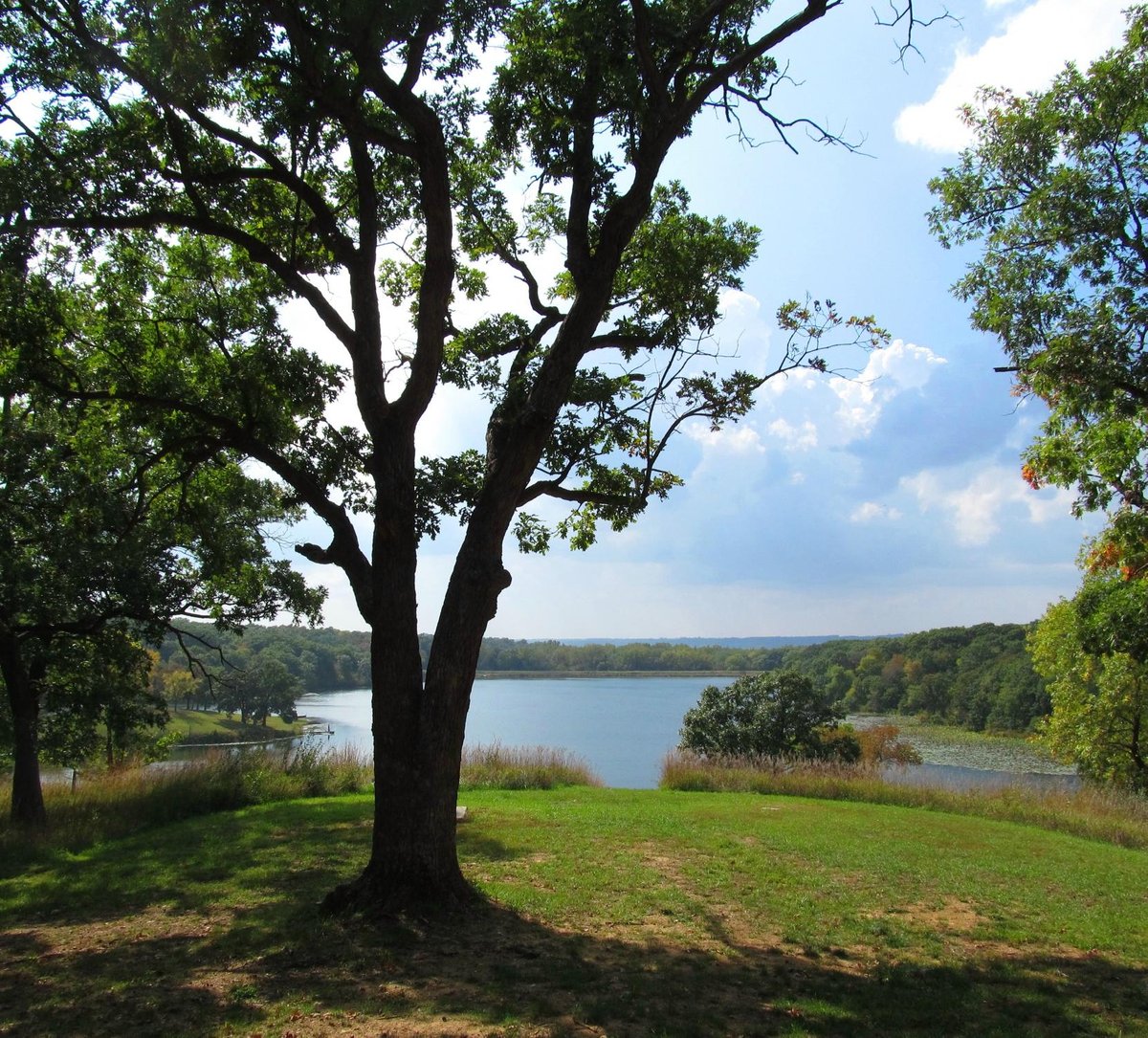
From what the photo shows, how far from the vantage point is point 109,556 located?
32.4 ft

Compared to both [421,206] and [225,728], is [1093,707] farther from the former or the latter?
[225,728]

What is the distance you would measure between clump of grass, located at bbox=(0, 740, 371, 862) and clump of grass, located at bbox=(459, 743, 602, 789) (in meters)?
2.20

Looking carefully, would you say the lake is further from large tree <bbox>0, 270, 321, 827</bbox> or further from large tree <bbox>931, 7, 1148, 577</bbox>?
large tree <bbox>931, 7, 1148, 577</bbox>

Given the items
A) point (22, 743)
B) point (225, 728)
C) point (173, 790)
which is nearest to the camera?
point (22, 743)

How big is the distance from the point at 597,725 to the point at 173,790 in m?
40.3

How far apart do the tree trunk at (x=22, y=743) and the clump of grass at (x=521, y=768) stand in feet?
23.6

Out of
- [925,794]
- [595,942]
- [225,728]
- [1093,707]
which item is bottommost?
[225,728]

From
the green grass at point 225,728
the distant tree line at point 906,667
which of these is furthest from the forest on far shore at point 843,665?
the green grass at point 225,728

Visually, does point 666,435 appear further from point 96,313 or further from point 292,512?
point 292,512

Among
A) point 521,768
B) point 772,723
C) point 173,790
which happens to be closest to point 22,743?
point 173,790

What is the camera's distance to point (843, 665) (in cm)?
6781

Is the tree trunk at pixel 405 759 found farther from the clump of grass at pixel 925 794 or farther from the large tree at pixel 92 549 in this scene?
the clump of grass at pixel 925 794

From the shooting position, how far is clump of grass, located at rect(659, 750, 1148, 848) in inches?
533

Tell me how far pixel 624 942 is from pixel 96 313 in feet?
24.8
